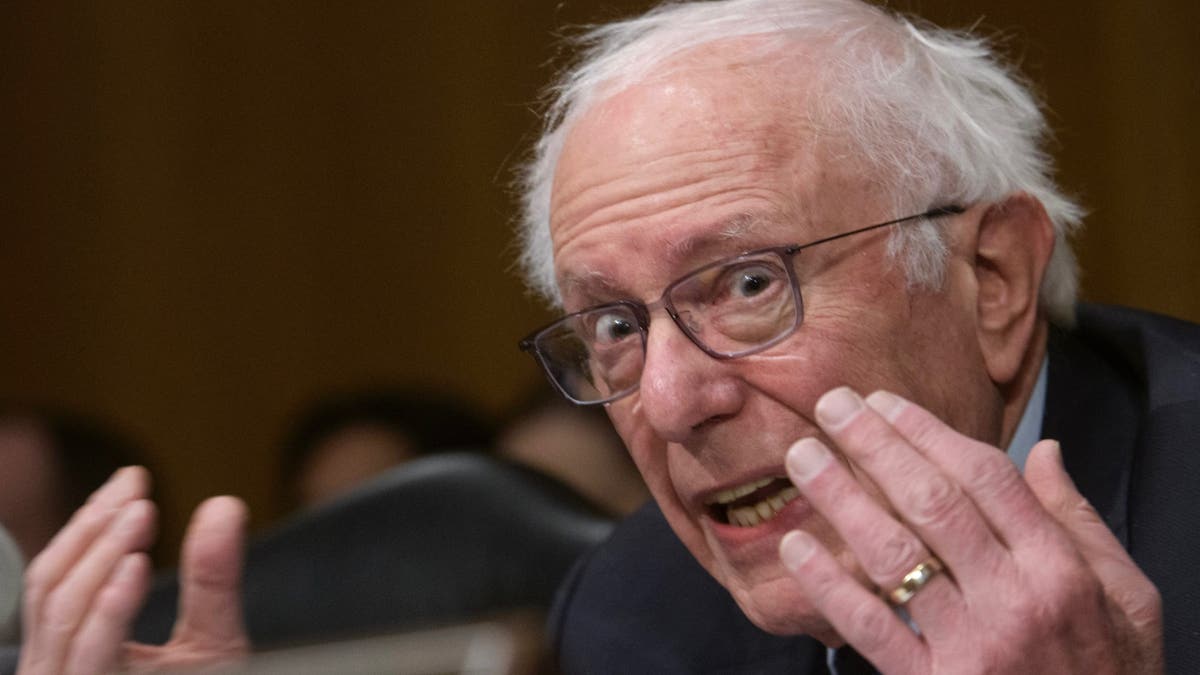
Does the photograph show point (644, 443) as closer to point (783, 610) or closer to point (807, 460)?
point (783, 610)

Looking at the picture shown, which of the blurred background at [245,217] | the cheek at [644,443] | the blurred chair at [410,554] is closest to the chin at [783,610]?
the cheek at [644,443]

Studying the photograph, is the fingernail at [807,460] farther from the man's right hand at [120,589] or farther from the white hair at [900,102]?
the man's right hand at [120,589]

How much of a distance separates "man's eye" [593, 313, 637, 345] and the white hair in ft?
0.76

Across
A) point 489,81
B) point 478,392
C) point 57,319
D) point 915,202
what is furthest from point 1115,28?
point 57,319

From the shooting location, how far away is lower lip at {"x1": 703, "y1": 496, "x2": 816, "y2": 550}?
1.50 m

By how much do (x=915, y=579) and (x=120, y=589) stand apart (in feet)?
2.53

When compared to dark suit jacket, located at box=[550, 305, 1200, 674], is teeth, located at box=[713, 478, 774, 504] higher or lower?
higher

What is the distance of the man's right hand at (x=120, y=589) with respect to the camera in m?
1.44

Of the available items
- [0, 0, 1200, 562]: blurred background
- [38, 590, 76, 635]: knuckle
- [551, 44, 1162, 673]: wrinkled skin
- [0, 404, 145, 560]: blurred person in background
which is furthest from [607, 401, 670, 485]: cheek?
[0, 0, 1200, 562]: blurred background

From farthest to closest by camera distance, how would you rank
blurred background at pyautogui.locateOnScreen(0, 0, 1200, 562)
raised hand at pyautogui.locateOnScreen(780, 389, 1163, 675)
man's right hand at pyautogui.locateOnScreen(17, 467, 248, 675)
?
blurred background at pyautogui.locateOnScreen(0, 0, 1200, 562), man's right hand at pyautogui.locateOnScreen(17, 467, 248, 675), raised hand at pyautogui.locateOnScreen(780, 389, 1163, 675)

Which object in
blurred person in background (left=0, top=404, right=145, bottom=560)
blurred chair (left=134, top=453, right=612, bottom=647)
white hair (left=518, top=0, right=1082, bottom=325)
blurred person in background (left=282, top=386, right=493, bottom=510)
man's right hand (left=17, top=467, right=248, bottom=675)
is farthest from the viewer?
blurred person in background (left=282, top=386, right=493, bottom=510)

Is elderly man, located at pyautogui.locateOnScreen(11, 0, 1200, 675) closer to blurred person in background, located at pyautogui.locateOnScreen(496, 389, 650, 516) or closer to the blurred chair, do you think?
the blurred chair

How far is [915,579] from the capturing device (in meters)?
1.18

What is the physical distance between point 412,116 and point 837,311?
10.3ft
